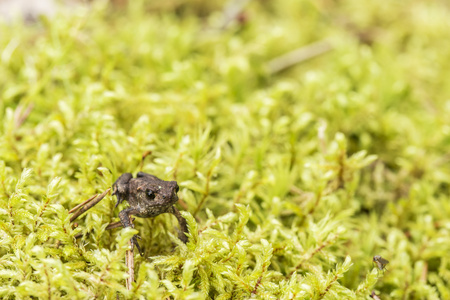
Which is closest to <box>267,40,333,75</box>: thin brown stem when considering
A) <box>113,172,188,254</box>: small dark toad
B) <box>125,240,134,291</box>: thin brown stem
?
<box>113,172,188,254</box>: small dark toad

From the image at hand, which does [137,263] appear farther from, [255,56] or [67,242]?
[255,56]

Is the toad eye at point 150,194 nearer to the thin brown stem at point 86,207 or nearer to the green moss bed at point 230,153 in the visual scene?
the green moss bed at point 230,153

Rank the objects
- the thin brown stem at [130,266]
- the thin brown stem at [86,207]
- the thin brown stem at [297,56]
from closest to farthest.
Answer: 1. the thin brown stem at [130,266]
2. the thin brown stem at [86,207]
3. the thin brown stem at [297,56]

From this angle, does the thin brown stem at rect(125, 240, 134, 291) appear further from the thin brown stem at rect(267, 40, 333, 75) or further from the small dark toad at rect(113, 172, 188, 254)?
the thin brown stem at rect(267, 40, 333, 75)

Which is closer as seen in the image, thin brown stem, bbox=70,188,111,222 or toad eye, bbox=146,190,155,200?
toad eye, bbox=146,190,155,200

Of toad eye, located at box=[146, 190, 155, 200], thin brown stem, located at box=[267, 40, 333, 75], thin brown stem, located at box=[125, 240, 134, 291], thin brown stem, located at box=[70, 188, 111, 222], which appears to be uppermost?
toad eye, located at box=[146, 190, 155, 200]

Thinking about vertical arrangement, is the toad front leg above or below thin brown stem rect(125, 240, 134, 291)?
above

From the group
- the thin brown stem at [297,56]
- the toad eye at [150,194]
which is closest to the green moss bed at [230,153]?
the thin brown stem at [297,56]
